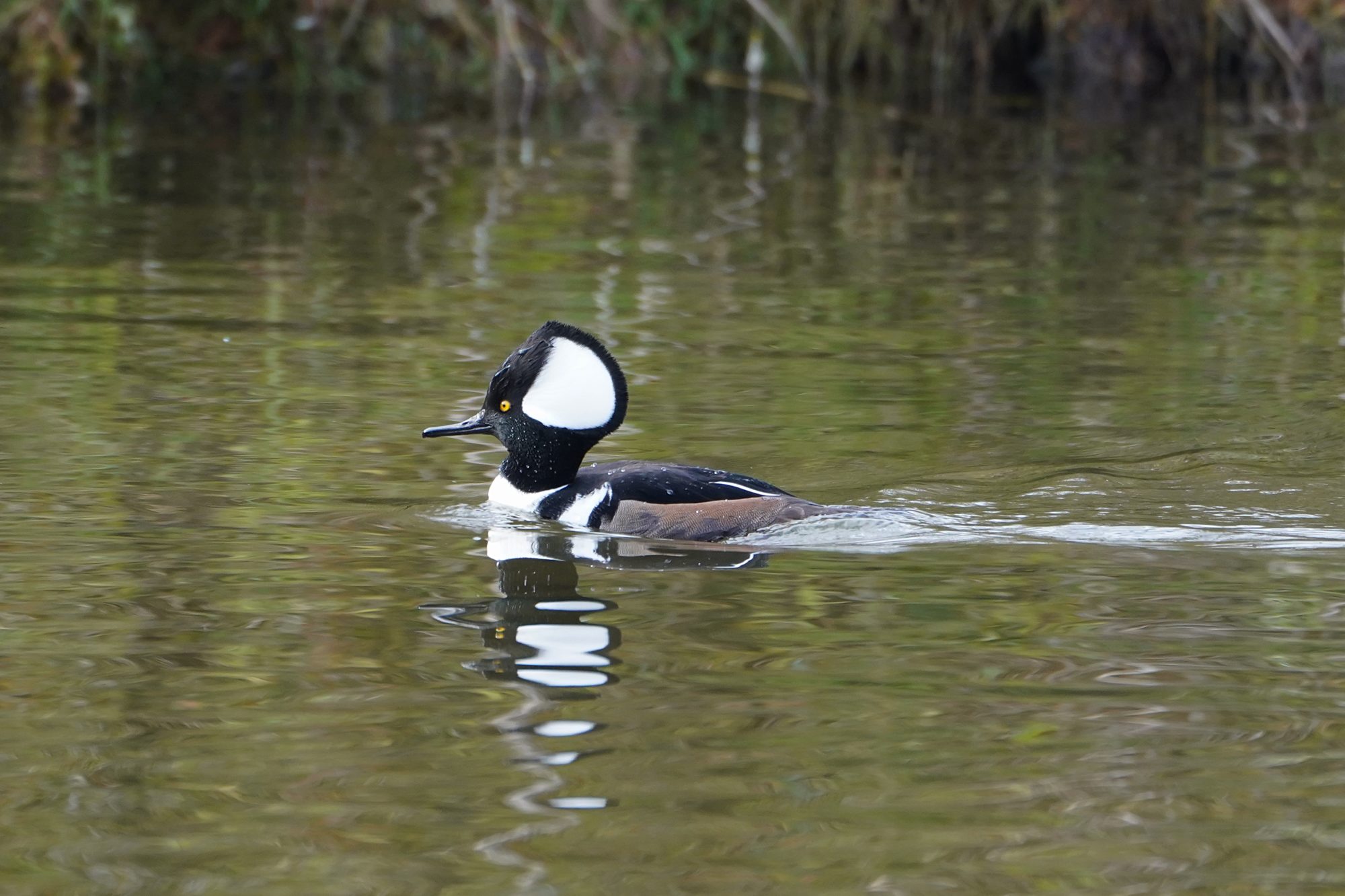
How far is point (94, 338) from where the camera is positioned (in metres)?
10.4

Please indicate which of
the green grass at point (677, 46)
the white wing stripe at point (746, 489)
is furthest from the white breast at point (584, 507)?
the green grass at point (677, 46)

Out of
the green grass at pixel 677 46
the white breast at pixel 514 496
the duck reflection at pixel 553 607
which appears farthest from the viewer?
the green grass at pixel 677 46

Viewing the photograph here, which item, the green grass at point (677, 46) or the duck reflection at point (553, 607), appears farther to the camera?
the green grass at point (677, 46)

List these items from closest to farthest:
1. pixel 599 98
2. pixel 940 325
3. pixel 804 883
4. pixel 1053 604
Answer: pixel 804 883, pixel 1053 604, pixel 940 325, pixel 599 98

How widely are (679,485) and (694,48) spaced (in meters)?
19.6

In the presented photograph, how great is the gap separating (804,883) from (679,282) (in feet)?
27.2

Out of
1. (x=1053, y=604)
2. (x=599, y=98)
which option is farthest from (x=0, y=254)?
(x=599, y=98)

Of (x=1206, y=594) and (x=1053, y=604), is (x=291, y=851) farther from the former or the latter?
(x=1206, y=594)

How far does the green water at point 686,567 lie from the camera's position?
4.38 meters

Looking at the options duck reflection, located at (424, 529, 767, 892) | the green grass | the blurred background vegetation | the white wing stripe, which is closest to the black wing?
the white wing stripe

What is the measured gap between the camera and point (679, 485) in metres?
7.10

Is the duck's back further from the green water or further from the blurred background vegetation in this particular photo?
the blurred background vegetation

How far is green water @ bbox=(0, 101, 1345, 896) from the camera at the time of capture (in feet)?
14.4

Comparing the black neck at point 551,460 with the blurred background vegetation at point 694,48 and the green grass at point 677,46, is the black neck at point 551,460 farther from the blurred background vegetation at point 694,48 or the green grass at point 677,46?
the blurred background vegetation at point 694,48
